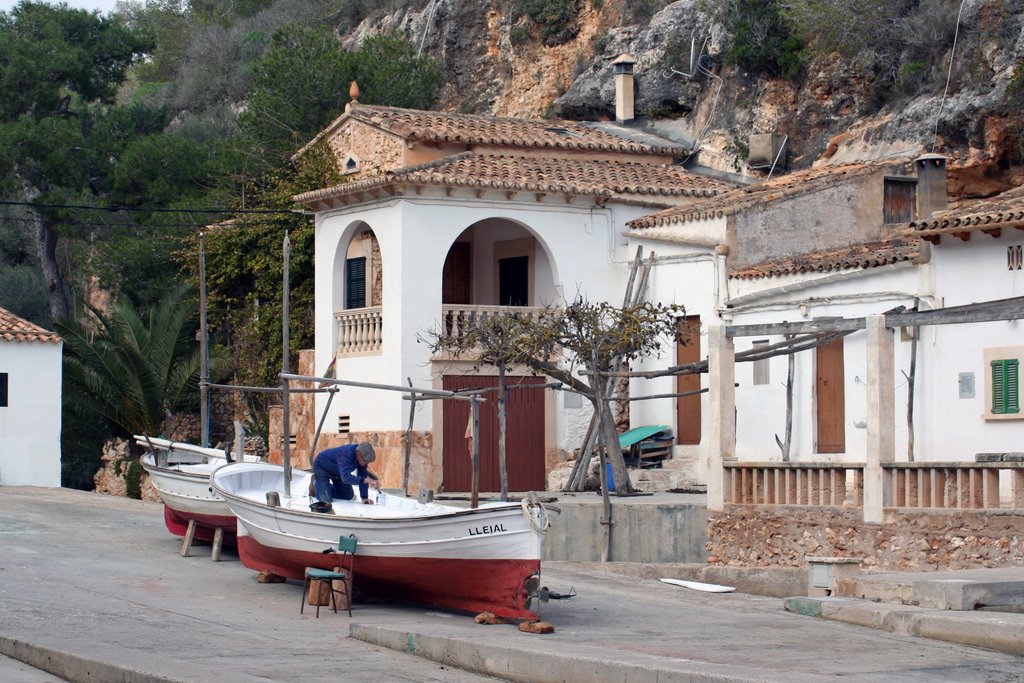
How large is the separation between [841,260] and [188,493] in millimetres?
9130

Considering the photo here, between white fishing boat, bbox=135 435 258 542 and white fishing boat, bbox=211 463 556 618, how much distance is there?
1.83 metres

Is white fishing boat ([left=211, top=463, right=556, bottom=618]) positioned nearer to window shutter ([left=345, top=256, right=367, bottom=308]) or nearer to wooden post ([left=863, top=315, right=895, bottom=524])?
wooden post ([left=863, top=315, right=895, bottom=524])

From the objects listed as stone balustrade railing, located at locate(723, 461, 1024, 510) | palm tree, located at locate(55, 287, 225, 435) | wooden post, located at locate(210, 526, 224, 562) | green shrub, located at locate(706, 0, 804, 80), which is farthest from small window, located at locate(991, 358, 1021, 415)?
palm tree, located at locate(55, 287, 225, 435)

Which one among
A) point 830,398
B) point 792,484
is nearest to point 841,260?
point 830,398

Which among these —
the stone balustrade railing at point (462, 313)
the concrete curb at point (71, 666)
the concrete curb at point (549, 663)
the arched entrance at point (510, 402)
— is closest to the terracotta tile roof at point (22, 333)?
the arched entrance at point (510, 402)

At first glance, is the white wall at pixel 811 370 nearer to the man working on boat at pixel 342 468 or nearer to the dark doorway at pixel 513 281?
the dark doorway at pixel 513 281

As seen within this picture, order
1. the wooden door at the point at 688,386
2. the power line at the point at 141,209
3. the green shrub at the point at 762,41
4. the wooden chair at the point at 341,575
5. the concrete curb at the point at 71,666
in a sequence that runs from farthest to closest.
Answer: the green shrub at the point at 762,41 → the power line at the point at 141,209 → the wooden door at the point at 688,386 → the wooden chair at the point at 341,575 → the concrete curb at the point at 71,666

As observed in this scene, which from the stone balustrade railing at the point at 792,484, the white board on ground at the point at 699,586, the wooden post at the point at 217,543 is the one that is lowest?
the white board on ground at the point at 699,586

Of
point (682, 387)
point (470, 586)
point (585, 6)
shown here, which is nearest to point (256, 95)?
point (585, 6)

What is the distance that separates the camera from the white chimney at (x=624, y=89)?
101 ft

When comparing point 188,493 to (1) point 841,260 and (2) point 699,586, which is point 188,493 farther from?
(1) point 841,260

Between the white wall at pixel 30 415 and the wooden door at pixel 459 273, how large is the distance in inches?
310

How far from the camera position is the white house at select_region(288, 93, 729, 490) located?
2403 centimetres

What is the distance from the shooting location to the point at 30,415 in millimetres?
28781
